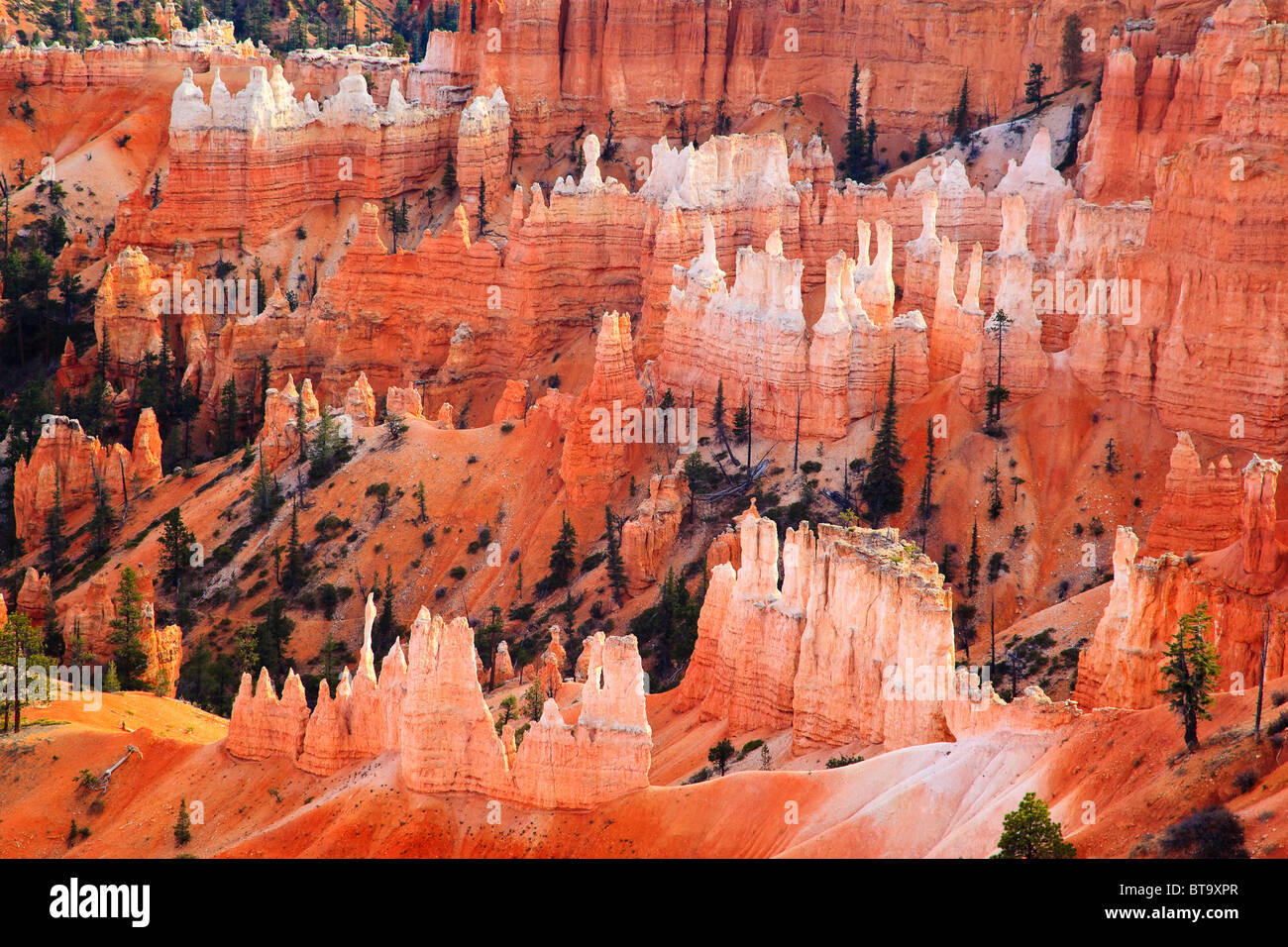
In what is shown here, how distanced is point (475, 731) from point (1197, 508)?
100 feet

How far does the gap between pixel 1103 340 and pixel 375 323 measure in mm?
48076

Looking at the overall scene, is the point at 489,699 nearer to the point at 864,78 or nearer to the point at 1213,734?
the point at 1213,734

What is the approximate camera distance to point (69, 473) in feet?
367

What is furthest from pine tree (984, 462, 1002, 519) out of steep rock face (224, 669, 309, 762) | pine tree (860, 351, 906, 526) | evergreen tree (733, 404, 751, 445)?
steep rock face (224, 669, 309, 762)

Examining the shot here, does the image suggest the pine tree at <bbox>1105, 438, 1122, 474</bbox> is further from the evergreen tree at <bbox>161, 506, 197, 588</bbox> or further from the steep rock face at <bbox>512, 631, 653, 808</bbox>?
the evergreen tree at <bbox>161, 506, 197, 588</bbox>

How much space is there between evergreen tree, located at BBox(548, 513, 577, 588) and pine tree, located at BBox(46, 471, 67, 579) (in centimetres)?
2392

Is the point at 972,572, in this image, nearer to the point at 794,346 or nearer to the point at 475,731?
the point at 794,346

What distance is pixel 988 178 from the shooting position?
121250mm

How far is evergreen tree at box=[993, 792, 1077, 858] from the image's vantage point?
50.1 m

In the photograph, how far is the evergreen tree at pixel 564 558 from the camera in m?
97.1

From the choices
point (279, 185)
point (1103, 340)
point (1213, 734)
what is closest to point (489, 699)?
point (1103, 340)

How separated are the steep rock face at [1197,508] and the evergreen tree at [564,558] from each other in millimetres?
25281

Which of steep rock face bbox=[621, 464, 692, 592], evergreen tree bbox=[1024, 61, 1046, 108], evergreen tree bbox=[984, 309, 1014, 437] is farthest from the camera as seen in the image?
evergreen tree bbox=[1024, 61, 1046, 108]

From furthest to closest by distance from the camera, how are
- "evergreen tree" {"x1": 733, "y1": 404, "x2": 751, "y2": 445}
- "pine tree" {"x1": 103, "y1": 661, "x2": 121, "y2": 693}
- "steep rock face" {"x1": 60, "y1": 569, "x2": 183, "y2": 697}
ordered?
1. "evergreen tree" {"x1": 733, "y1": 404, "x2": 751, "y2": 445}
2. "steep rock face" {"x1": 60, "y1": 569, "x2": 183, "y2": 697}
3. "pine tree" {"x1": 103, "y1": 661, "x2": 121, "y2": 693}
